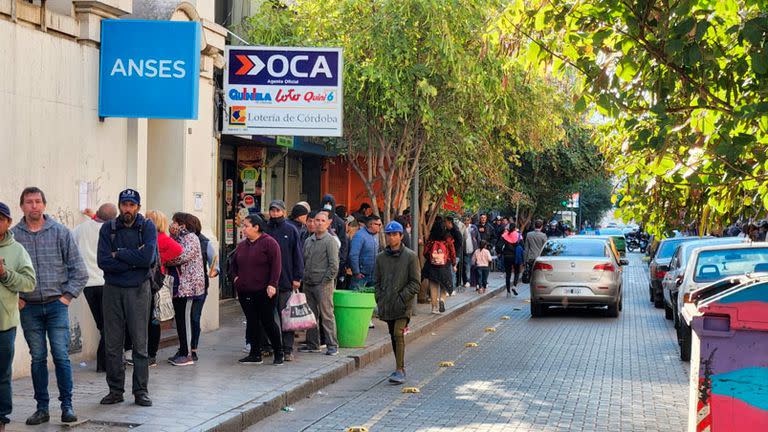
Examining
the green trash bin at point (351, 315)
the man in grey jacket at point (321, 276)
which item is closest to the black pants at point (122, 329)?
the man in grey jacket at point (321, 276)

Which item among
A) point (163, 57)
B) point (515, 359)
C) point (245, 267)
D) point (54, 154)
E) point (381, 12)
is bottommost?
point (515, 359)

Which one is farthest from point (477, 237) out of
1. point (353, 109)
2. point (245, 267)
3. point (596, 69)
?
point (596, 69)

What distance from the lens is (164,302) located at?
12320 millimetres

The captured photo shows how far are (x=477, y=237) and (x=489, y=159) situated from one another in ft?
16.2

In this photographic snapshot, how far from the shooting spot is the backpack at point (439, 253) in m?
20.2

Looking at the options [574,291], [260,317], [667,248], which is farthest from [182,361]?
[667,248]

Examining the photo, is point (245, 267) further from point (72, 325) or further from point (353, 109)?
point (353, 109)

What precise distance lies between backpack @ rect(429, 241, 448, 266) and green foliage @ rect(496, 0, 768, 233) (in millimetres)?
9310

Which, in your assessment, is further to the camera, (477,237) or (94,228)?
(477,237)

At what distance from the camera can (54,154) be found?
12.1 meters

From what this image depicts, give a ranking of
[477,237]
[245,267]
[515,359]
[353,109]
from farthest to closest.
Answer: [477,237] → [353,109] → [515,359] → [245,267]

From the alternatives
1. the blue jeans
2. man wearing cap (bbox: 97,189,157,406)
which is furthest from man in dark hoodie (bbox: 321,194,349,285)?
the blue jeans

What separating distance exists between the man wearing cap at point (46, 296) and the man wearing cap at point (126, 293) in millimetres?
681

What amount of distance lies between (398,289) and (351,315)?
244 centimetres
